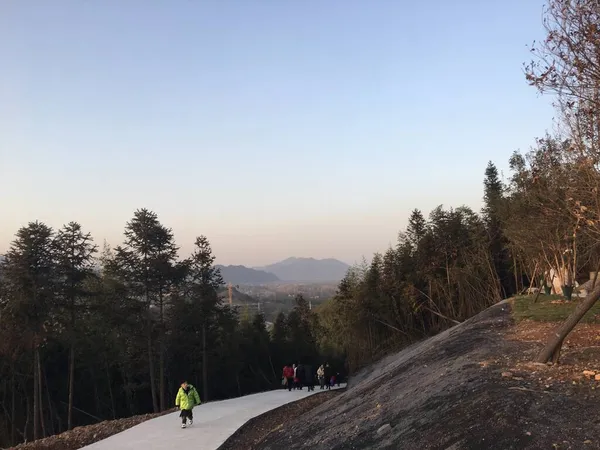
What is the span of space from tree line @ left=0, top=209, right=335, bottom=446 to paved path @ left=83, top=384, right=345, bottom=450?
10.1 m

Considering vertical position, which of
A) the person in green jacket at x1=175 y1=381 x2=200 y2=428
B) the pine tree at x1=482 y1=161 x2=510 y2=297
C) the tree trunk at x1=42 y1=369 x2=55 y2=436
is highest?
the pine tree at x1=482 y1=161 x2=510 y2=297

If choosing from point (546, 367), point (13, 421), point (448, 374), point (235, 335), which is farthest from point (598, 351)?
point (13, 421)

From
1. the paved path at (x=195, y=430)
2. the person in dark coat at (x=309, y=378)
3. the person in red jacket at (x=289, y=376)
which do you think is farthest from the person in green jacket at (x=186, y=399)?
the person in dark coat at (x=309, y=378)

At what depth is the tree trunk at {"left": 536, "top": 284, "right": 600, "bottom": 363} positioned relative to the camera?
6.17m

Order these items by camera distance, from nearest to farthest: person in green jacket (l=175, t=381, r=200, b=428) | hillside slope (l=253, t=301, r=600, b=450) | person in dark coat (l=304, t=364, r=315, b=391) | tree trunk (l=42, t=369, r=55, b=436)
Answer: hillside slope (l=253, t=301, r=600, b=450) → person in green jacket (l=175, t=381, r=200, b=428) → person in dark coat (l=304, t=364, r=315, b=391) → tree trunk (l=42, t=369, r=55, b=436)

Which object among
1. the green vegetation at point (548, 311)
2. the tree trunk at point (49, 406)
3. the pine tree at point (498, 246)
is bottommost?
the tree trunk at point (49, 406)

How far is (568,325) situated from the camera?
6.34 metres

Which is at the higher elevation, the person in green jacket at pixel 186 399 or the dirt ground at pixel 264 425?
the person in green jacket at pixel 186 399

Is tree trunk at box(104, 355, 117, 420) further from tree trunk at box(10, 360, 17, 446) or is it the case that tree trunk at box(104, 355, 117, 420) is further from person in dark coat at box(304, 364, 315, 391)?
person in dark coat at box(304, 364, 315, 391)

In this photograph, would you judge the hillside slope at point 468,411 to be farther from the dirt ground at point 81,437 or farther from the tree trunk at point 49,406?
the tree trunk at point 49,406

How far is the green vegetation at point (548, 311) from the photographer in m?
11.4

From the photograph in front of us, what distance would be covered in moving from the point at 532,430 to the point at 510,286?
2465 centimetres

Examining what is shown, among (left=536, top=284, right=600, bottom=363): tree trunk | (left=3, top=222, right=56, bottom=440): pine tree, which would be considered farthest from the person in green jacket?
(left=3, top=222, right=56, bottom=440): pine tree

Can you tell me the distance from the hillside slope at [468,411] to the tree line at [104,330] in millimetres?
15425
